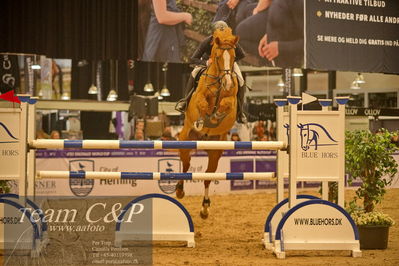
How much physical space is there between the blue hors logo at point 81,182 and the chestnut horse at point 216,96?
12.9 feet

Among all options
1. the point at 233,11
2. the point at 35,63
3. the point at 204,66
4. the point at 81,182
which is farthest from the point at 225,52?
the point at 35,63

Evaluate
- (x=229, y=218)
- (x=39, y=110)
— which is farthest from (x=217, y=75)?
(x=39, y=110)

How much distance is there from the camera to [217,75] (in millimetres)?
6805

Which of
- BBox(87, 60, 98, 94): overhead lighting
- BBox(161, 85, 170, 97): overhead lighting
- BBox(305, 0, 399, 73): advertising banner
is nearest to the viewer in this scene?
BBox(305, 0, 399, 73): advertising banner

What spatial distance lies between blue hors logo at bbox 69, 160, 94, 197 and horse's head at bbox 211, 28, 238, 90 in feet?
15.3

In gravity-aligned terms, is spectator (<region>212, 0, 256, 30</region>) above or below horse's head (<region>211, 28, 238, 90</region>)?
above

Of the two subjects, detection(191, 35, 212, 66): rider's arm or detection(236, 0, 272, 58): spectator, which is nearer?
detection(191, 35, 212, 66): rider's arm

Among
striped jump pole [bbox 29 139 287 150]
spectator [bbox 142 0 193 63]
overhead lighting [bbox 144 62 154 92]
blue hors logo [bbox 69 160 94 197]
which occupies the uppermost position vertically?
spectator [bbox 142 0 193 63]

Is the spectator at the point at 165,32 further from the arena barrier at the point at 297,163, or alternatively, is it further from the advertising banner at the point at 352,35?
the arena barrier at the point at 297,163

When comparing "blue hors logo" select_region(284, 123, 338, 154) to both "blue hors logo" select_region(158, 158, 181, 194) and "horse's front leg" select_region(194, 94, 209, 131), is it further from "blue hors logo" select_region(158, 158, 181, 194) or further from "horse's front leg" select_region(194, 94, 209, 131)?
"blue hors logo" select_region(158, 158, 181, 194)

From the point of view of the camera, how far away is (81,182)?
34.4ft

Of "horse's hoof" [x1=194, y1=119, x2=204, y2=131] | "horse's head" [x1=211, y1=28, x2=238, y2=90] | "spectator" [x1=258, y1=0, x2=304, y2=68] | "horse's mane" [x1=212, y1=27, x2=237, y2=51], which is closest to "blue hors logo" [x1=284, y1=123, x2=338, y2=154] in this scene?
"horse's head" [x1=211, y1=28, x2=238, y2=90]

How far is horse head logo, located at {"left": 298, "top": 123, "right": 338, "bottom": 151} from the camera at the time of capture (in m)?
5.45

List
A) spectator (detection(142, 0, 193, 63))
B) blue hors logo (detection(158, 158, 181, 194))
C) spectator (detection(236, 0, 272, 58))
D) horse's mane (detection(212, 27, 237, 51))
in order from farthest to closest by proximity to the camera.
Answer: spectator (detection(236, 0, 272, 58)), spectator (detection(142, 0, 193, 63)), blue hors logo (detection(158, 158, 181, 194)), horse's mane (detection(212, 27, 237, 51))
